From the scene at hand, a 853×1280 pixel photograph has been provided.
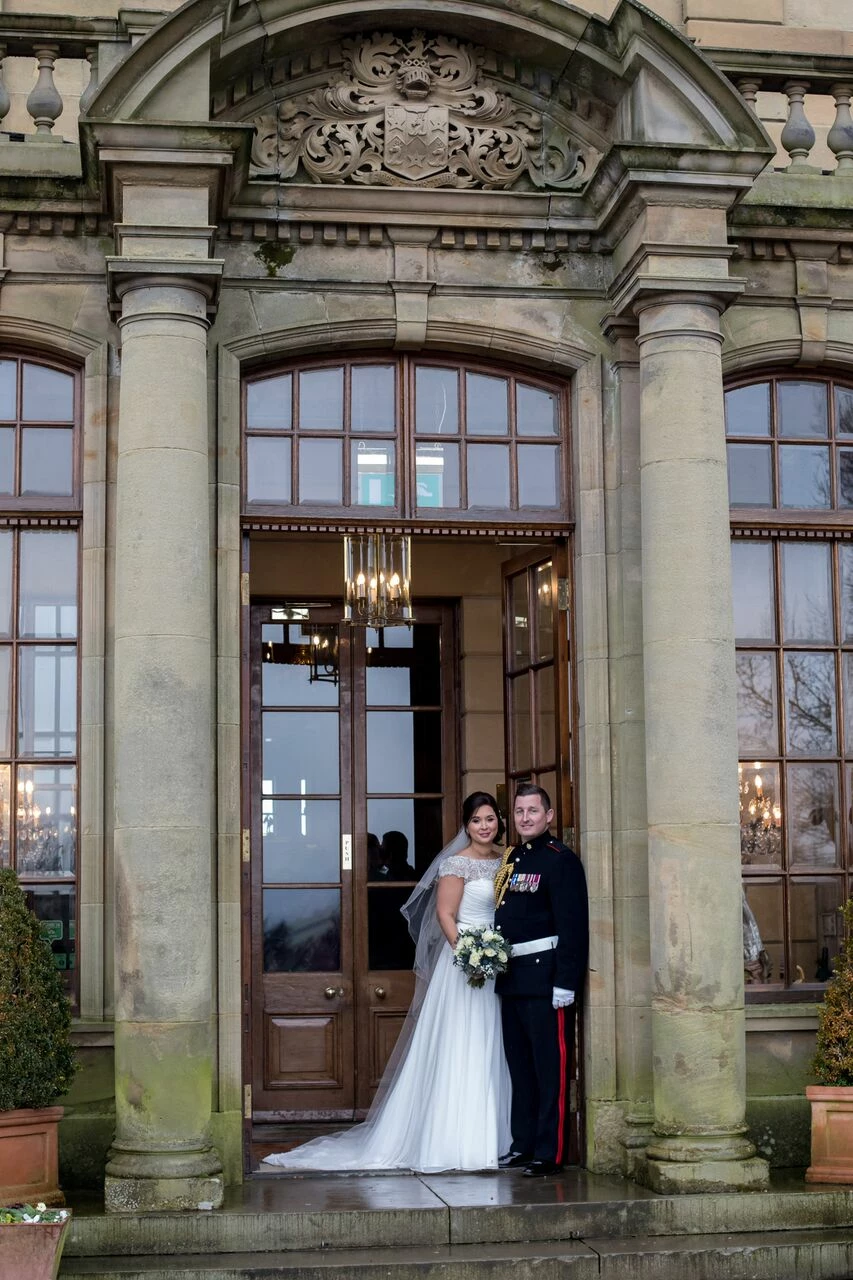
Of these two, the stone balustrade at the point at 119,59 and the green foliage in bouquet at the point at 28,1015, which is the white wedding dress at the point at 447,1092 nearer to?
the green foliage in bouquet at the point at 28,1015

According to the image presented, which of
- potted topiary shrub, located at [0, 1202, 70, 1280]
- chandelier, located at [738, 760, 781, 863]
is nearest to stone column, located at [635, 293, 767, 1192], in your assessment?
chandelier, located at [738, 760, 781, 863]

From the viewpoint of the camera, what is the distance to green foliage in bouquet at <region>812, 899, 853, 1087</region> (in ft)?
23.6

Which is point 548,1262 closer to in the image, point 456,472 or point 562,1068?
point 562,1068

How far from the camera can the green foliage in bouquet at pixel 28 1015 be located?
6.61 metres

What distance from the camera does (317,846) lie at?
32.6 feet

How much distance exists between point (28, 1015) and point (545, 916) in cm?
239

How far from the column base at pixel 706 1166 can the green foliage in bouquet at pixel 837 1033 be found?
50 centimetres

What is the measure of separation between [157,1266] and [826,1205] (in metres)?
2.66

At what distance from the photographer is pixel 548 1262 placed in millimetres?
6383

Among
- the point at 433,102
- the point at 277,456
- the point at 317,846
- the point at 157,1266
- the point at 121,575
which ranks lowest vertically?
the point at 157,1266

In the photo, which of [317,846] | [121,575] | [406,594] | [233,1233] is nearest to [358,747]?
[317,846]

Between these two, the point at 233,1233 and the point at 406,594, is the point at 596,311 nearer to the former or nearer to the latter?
the point at 406,594

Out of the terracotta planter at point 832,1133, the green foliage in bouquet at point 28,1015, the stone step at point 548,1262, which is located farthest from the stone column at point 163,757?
the terracotta planter at point 832,1133

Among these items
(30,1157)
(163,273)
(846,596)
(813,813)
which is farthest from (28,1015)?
(846,596)
